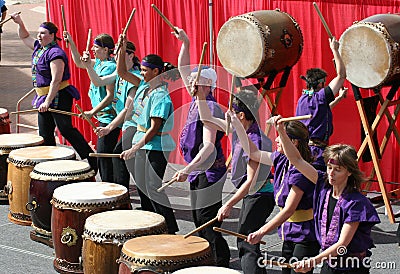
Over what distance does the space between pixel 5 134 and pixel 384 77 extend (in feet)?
12.0

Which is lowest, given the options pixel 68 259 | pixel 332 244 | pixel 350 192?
pixel 68 259

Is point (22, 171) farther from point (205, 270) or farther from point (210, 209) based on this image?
point (205, 270)

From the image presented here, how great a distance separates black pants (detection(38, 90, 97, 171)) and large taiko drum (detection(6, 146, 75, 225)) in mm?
644

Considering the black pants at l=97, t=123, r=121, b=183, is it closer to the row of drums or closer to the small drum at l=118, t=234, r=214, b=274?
the row of drums

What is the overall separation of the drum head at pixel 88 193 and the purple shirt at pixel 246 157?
0.97 metres

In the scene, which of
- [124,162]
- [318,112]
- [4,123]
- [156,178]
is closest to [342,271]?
[318,112]

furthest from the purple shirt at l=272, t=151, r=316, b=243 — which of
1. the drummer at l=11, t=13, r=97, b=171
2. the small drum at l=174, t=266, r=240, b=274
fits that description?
the drummer at l=11, t=13, r=97, b=171

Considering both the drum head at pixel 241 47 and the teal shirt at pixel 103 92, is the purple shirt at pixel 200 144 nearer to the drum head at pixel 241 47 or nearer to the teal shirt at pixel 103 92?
the drum head at pixel 241 47

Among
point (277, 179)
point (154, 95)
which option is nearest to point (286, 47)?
point (154, 95)

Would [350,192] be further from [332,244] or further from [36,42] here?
[36,42]

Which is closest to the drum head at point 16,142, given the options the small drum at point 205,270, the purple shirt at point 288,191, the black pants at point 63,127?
the black pants at point 63,127

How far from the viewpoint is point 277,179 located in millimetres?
4992

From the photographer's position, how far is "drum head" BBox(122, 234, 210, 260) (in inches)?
182

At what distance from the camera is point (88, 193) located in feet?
19.1
